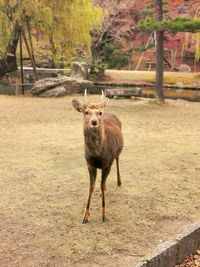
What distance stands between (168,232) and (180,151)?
3534 mm

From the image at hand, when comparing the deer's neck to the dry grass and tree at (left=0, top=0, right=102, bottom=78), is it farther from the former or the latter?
the dry grass

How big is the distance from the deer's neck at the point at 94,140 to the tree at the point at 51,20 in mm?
13015

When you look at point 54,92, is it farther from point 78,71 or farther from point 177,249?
point 177,249

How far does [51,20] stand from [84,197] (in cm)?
1302

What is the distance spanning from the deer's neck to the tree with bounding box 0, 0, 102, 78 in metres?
13.0

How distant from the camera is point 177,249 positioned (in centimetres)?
292

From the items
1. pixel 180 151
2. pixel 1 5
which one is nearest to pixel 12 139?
pixel 180 151

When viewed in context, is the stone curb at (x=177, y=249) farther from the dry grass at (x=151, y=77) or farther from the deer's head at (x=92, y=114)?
the dry grass at (x=151, y=77)

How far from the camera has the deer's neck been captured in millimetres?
3192

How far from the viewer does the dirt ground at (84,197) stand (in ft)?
9.69

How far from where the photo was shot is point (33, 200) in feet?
13.5

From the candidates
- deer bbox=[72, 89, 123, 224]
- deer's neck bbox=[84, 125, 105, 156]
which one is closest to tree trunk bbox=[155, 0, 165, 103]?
deer bbox=[72, 89, 123, 224]

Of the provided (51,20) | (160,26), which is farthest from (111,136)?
(51,20)

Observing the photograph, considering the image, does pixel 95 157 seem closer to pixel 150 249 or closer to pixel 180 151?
pixel 150 249
